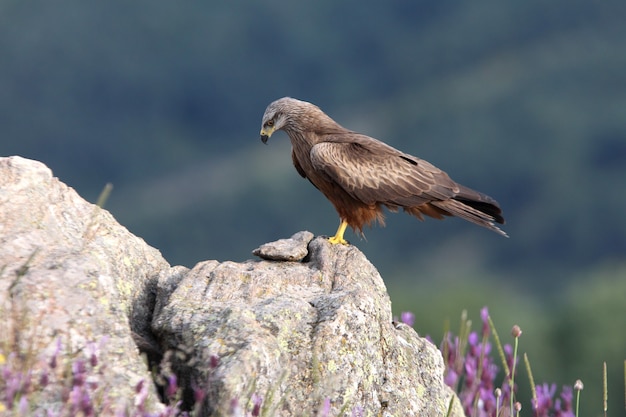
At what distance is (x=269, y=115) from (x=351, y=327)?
503cm

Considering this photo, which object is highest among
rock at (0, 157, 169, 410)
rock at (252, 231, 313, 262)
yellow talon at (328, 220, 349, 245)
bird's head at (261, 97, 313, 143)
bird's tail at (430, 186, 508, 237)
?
Answer: bird's head at (261, 97, 313, 143)

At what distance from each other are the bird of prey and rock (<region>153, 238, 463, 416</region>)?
2.97m

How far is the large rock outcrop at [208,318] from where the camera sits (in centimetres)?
479

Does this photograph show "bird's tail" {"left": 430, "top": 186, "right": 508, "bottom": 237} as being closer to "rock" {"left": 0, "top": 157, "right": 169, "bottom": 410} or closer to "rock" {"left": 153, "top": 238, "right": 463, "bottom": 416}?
"rock" {"left": 153, "top": 238, "right": 463, "bottom": 416}

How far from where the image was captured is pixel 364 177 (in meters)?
9.52

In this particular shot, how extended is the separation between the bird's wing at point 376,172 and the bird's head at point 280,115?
60cm

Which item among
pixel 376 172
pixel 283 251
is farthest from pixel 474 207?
pixel 283 251

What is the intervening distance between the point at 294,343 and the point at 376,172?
4.42 meters

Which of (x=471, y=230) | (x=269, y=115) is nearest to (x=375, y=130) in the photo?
(x=471, y=230)

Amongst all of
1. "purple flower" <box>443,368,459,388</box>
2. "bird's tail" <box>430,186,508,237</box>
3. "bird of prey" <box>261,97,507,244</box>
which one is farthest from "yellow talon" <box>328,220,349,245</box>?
"purple flower" <box>443,368,459,388</box>

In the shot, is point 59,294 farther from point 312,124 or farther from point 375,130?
point 375,130

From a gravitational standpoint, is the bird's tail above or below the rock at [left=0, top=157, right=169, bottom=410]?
above

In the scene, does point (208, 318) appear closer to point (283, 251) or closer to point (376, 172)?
point (283, 251)

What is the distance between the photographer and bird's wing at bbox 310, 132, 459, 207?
31.0 ft
